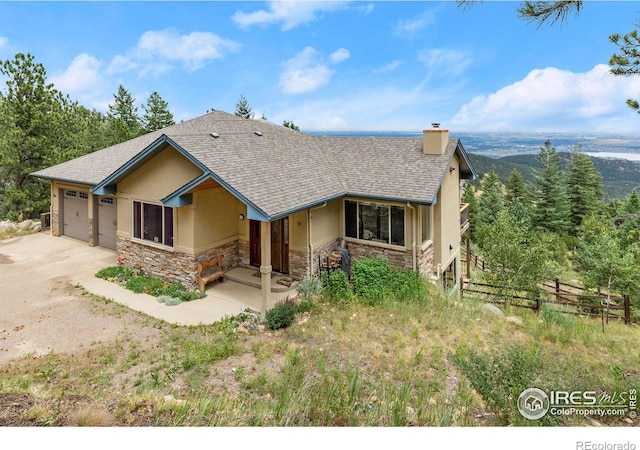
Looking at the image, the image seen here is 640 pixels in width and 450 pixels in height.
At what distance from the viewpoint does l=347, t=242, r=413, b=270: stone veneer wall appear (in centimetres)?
1188

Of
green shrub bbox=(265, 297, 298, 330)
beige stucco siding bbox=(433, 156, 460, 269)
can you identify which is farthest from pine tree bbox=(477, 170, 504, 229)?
green shrub bbox=(265, 297, 298, 330)

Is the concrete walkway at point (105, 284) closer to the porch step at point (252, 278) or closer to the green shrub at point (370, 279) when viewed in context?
the porch step at point (252, 278)

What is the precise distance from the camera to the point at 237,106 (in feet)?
160

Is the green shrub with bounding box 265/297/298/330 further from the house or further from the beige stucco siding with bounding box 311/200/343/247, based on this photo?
the beige stucco siding with bounding box 311/200/343/247

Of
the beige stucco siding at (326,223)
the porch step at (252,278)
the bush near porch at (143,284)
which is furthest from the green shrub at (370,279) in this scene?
the bush near porch at (143,284)

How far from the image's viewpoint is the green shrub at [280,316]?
8820mm

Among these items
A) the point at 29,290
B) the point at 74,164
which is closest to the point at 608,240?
the point at 29,290

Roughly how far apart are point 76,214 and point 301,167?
11648mm

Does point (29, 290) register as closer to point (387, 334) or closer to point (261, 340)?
point (261, 340)

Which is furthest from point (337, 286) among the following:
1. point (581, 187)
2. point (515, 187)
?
point (515, 187)

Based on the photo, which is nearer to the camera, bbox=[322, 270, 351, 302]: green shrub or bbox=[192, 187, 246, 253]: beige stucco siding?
bbox=[322, 270, 351, 302]: green shrub

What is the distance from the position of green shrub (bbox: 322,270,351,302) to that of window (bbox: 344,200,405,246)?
1981mm

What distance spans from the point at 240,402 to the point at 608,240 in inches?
761

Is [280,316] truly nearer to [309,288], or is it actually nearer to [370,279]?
[309,288]
